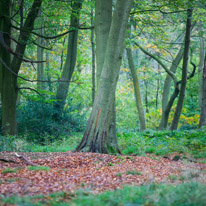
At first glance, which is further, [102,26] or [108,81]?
[102,26]

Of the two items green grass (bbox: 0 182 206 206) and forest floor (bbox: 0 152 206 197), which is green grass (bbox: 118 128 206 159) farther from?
green grass (bbox: 0 182 206 206)

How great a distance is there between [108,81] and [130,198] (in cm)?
452

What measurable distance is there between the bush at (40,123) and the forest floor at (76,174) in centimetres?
707

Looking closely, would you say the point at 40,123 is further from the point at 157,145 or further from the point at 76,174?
A: the point at 76,174

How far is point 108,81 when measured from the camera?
7758 millimetres

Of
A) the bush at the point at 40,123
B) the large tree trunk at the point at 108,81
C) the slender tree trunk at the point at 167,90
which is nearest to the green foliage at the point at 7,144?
the large tree trunk at the point at 108,81

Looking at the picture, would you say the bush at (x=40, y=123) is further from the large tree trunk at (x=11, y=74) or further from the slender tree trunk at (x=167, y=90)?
the slender tree trunk at (x=167, y=90)

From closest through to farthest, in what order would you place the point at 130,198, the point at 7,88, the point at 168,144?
the point at 130,198 < the point at 168,144 < the point at 7,88

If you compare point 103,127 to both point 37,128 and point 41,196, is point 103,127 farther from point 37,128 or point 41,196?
point 37,128

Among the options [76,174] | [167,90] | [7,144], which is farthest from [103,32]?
[167,90]

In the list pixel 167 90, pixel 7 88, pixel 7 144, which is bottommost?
pixel 7 144

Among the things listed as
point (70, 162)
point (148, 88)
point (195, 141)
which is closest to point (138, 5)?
point (195, 141)

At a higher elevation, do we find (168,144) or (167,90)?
(167,90)

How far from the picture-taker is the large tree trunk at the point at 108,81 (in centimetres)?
768
